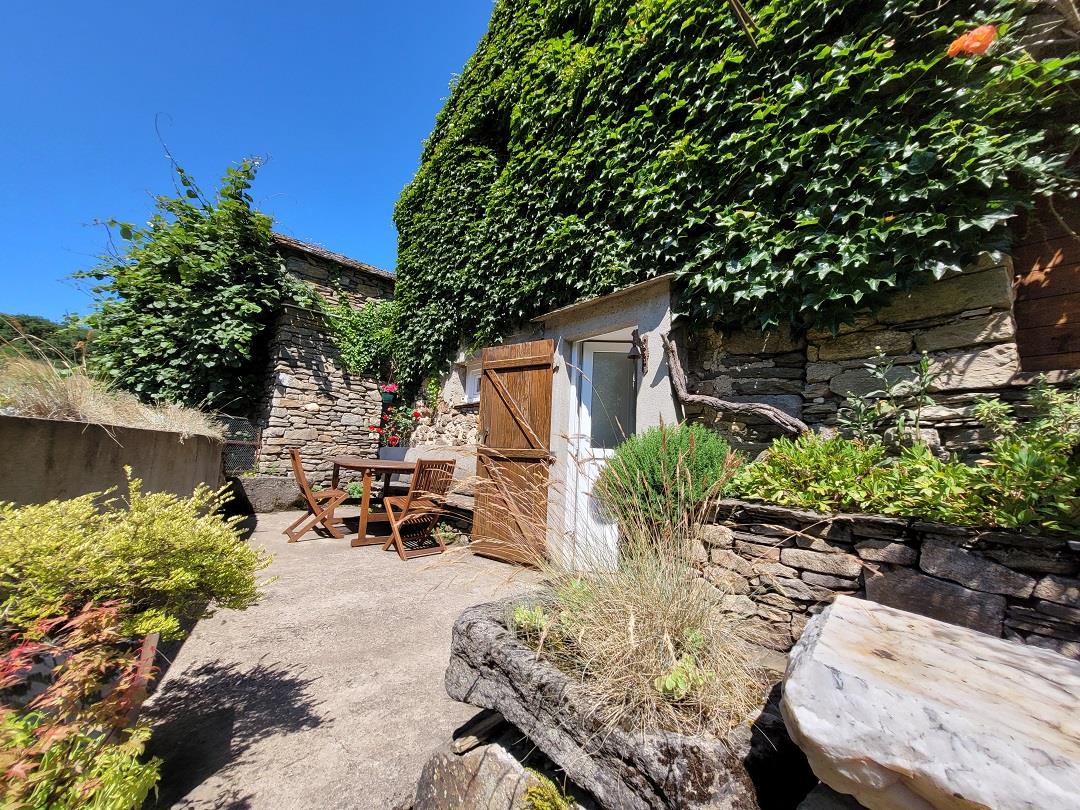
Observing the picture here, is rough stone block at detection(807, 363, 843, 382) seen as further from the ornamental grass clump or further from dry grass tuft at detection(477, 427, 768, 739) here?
the ornamental grass clump

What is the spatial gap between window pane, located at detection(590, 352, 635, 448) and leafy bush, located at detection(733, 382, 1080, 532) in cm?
223

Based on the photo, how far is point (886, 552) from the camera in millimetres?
1966

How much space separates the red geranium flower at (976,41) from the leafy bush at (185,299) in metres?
8.14

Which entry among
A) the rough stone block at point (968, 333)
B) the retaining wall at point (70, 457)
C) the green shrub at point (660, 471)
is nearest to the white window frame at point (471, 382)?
Result: the retaining wall at point (70, 457)

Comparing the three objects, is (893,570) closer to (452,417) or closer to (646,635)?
(646,635)

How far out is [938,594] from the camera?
181 cm

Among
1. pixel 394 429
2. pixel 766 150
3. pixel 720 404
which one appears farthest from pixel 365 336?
pixel 766 150

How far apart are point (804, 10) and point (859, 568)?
11.8 ft

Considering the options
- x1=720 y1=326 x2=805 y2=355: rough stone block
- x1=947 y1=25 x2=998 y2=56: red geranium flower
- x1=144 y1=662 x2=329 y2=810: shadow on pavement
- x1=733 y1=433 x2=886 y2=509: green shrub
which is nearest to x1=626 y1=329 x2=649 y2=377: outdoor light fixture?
x1=720 y1=326 x2=805 y2=355: rough stone block

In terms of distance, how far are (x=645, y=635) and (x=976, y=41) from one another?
3523mm

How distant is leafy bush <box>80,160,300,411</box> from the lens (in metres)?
6.52

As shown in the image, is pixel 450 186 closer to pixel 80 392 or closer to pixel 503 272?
pixel 503 272

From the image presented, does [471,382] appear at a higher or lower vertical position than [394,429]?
higher

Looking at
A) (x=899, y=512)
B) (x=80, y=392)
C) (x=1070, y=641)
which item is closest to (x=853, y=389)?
(x=899, y=512)
